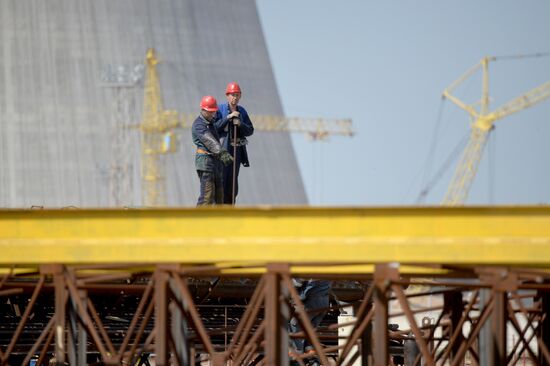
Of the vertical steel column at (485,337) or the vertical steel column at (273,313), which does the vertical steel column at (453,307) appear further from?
the vertical steel column at (273,313)

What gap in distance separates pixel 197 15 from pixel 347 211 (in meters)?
51.8

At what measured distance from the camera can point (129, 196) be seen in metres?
74.4

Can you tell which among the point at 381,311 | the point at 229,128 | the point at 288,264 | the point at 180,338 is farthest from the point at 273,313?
the point at 229,128

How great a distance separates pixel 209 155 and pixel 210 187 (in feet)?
1.65

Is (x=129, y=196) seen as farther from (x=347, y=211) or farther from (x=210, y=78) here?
(x=347, y=211)

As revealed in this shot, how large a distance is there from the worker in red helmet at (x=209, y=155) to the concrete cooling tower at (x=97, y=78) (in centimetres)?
4196

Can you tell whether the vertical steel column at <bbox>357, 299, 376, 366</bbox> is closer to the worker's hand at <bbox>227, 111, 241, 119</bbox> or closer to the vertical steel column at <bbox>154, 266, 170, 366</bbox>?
the worker's hand at <bbox>227, 111, 241, 119</bbox>

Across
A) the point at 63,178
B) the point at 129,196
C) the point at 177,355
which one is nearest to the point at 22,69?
the point at 63,178

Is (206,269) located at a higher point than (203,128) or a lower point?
lower

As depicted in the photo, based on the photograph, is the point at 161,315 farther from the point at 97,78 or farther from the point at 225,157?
the point at 97,78

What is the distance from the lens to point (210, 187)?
819 inches

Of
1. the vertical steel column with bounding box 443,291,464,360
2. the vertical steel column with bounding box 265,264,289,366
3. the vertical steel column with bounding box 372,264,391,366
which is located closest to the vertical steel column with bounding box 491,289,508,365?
the vertical steel column with bounding box 372,264,391,366

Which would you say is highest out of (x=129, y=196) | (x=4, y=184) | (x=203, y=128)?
(x=129, y=196)

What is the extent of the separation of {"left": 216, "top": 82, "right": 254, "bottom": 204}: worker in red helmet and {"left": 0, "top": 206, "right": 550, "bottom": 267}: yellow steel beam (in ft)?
16.4
